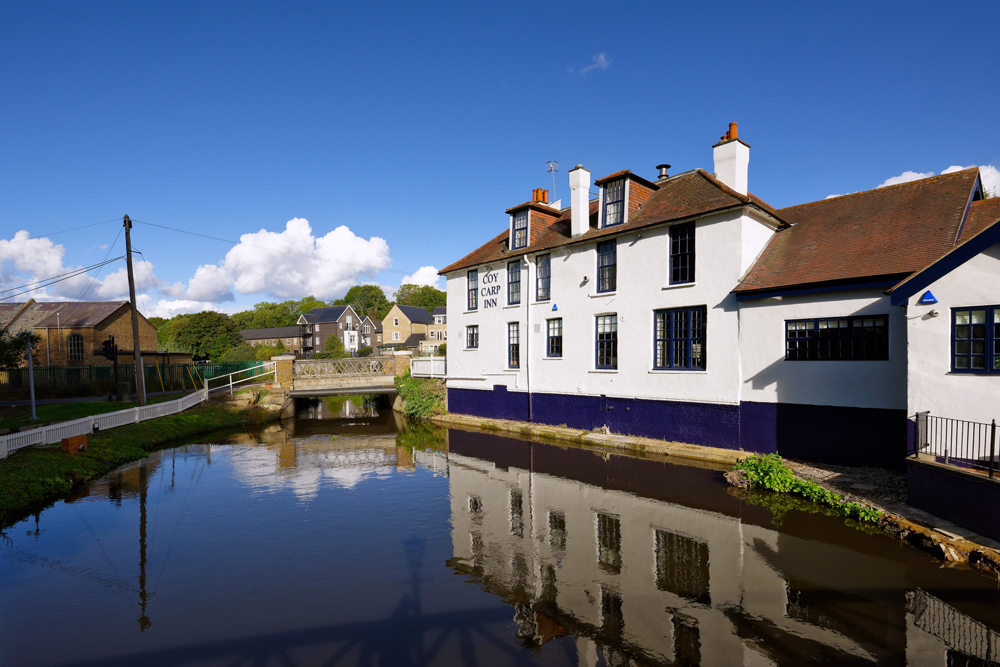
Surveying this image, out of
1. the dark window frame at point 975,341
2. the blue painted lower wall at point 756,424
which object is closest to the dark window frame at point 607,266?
the blue painted lower wall at point 756,424

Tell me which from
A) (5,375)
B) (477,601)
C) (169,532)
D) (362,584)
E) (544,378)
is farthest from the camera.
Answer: (5,375)

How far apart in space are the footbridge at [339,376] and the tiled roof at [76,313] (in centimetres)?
2621

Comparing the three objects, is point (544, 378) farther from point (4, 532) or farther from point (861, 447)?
point (4, 532)

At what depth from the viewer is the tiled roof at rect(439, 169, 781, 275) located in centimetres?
1647

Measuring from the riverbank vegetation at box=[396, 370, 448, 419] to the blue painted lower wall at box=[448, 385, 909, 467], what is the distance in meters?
6.76

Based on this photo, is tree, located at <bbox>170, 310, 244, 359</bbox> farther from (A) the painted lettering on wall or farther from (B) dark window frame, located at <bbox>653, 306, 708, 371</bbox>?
(B) dark window frame, located at <bbox>653, 306, 708, 371</bbox>

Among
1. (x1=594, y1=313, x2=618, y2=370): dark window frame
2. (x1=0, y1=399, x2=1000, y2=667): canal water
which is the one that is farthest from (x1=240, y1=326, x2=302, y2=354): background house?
(x1=0, y1=399, x2=1000, y2=667): canal water

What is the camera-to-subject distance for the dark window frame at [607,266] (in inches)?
766

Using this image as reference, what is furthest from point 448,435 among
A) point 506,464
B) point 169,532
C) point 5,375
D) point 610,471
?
point 5,375

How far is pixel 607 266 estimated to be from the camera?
1977cm

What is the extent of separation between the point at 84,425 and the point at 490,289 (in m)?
16.6

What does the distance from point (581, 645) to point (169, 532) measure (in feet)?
29.6

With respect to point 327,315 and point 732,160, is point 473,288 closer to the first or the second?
point 732,160

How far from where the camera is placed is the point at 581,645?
20.5ft
